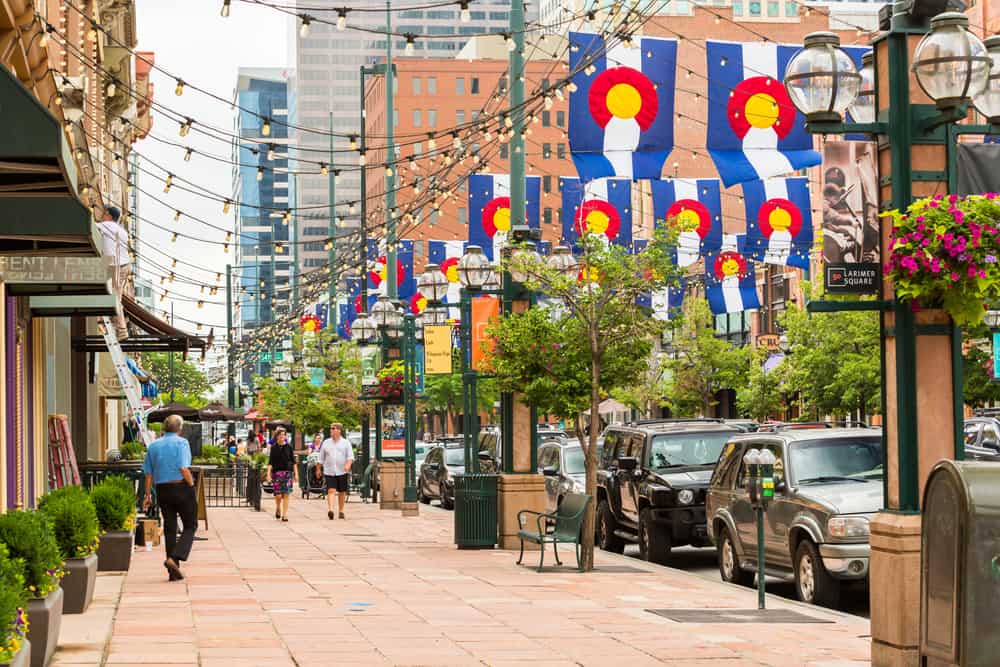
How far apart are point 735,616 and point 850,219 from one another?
202 inches

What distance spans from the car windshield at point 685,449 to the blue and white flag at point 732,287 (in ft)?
57.5

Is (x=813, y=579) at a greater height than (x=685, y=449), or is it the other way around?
(x=685, y=449)

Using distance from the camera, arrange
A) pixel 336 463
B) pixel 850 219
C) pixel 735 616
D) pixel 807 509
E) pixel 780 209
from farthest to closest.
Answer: pixel 780 209 < pixel 336 463 < pixel 807 509 < pixel 735 616 < pixel 850 219

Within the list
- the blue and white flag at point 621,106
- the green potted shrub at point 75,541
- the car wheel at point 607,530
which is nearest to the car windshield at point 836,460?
the car wheel at point 607,530

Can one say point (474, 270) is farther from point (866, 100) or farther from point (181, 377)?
point (181, 377)

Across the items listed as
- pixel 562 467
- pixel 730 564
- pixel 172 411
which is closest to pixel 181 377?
pixel 172 411

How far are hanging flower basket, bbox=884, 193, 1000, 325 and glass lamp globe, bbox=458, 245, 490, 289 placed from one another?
13.6 meters

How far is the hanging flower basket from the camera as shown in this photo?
9.97 metres

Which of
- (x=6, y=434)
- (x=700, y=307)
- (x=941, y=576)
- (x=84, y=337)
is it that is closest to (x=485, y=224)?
(x=84, y=337)

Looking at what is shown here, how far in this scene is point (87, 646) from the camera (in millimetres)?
Answer: 12016

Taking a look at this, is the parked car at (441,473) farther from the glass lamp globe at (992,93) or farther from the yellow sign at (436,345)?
the glass lamp globe at (992,93)

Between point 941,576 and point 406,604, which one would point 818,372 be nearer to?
point 406,604

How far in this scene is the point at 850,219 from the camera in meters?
10.7

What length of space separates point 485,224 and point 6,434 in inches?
703
